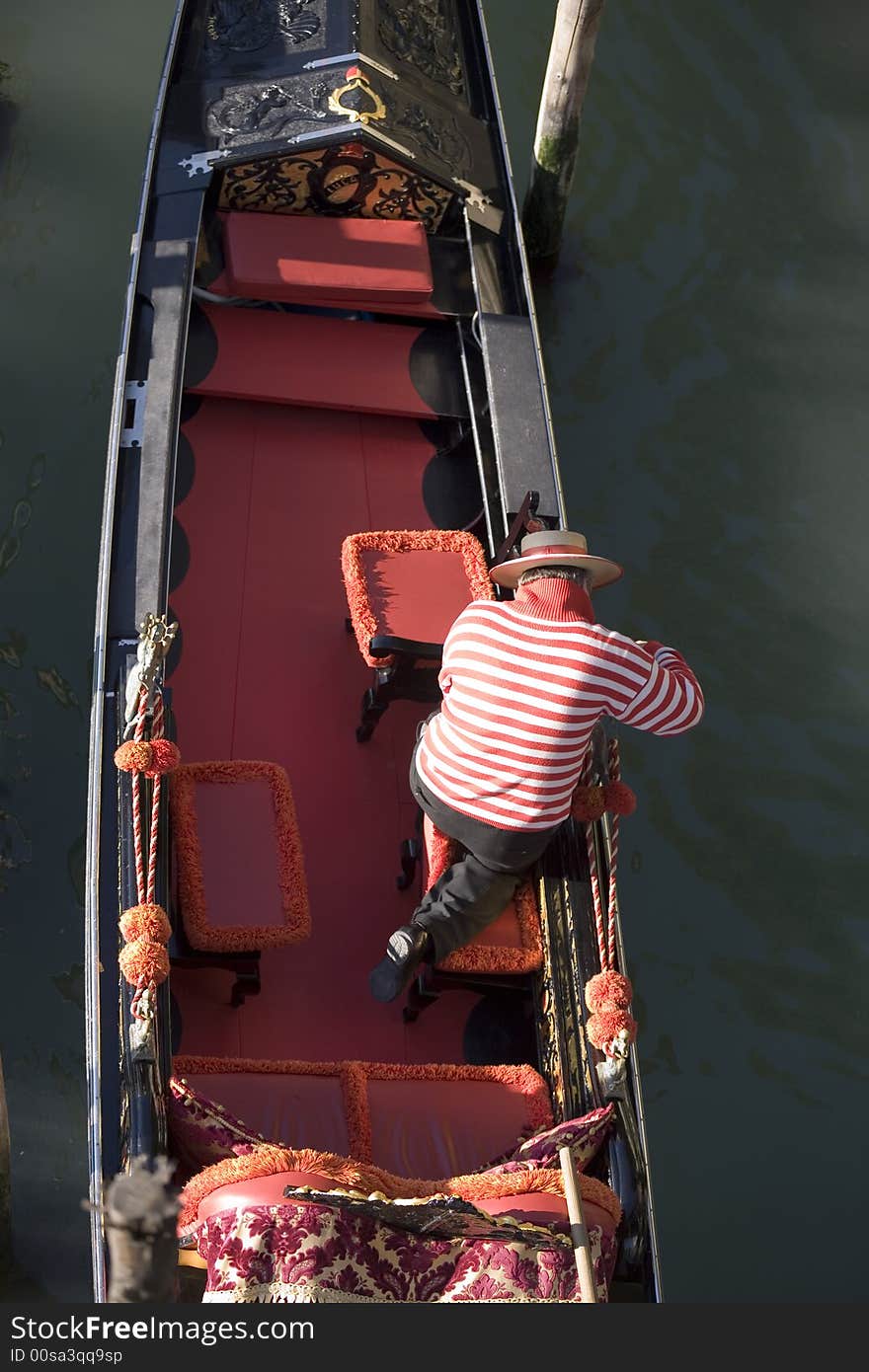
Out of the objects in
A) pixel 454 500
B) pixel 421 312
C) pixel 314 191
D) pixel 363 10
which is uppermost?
pixel 363 10

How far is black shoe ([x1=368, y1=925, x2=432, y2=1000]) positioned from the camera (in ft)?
9.70

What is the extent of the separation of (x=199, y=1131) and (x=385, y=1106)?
42 centimetres

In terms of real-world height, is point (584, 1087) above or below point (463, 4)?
below

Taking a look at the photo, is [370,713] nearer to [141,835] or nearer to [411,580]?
[411,580]

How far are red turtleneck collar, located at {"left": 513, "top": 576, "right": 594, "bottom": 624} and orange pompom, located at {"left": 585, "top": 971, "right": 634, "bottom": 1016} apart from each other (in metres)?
0.67

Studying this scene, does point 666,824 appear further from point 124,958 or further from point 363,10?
point 363,10

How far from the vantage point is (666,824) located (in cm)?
438

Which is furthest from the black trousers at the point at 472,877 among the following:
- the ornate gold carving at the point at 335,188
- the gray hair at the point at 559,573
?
the ornate gold carving at the point at 335,188

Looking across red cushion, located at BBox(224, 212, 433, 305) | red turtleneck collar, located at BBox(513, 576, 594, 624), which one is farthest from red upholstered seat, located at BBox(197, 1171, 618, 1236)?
red cushion, located at BBox(224, 212, 433, 305)

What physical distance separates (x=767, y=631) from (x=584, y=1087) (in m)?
2.23

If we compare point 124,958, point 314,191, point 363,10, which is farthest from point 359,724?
point 363,10

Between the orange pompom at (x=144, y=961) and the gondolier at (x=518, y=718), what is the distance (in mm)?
455

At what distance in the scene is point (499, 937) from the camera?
319 centimetres

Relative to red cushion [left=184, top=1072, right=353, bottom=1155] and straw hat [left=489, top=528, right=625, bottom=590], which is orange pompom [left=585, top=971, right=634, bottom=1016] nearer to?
red cushion [left=184, top=1072, right=353, bottom=1155]
